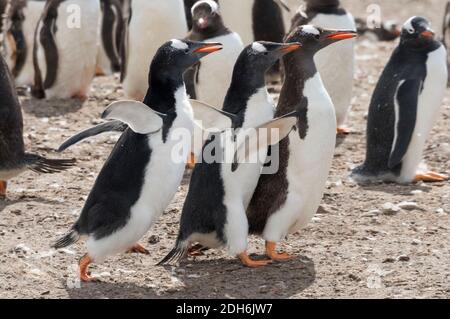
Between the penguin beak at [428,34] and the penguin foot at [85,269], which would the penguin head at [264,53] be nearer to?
the penguin foot at [85,269]

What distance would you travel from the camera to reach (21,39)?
35.2 ft

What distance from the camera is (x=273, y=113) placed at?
18.5 ft

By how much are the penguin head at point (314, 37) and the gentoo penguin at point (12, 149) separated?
1.76 m

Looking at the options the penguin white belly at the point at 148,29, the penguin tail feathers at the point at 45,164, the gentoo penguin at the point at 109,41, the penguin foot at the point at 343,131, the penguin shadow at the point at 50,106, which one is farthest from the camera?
the gentoo penguin at the point at 109,41

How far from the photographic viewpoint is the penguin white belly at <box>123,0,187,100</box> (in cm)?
860

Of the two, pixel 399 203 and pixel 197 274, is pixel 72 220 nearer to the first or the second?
pixel 197 274

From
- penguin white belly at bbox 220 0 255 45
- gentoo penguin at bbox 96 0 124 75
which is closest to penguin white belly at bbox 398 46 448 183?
penguin white belly at bbox 220 0 255 45

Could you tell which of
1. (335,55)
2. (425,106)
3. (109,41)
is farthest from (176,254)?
(109,41)

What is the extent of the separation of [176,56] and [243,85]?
36 cm

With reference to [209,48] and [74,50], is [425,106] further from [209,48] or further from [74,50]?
[74,50]

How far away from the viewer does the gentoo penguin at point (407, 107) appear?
700 cm

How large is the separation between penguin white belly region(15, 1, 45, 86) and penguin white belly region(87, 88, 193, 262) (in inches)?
218

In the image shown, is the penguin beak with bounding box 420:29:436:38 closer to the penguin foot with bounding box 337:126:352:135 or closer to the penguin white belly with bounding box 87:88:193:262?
the penguin foot with bounding box 337:126:352:135

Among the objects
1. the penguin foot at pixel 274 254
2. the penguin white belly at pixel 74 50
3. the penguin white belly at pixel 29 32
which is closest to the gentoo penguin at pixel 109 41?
the penguin white belly at pixel 29 32
